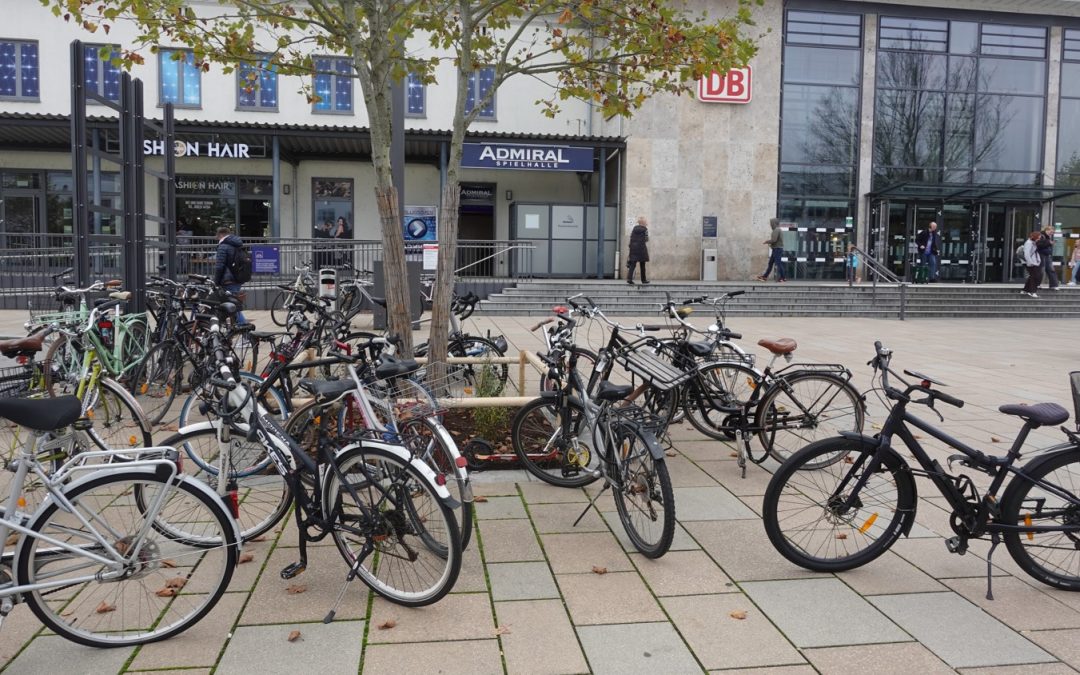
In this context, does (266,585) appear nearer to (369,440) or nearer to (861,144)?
(369,440)

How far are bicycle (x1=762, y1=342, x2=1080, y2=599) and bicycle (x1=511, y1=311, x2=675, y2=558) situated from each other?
20.8 inches

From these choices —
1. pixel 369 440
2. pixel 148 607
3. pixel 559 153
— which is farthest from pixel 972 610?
pixel 559 153

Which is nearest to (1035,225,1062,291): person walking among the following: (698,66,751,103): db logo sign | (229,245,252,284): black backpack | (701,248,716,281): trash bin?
(701,248,716,281): trash bin

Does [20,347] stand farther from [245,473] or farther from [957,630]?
[957,630]

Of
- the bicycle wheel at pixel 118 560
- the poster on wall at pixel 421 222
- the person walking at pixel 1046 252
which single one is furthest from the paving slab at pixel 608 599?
the person walking at pixel 1046 252

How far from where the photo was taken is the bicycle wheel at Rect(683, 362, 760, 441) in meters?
5.70

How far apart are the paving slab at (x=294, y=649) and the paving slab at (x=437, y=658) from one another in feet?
0.26

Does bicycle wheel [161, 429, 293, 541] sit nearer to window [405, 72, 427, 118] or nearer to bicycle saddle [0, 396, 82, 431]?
bicycle saddle [0, 396, 82, 431]

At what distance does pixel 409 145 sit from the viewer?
70.3 feet

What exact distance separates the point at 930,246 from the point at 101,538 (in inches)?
914

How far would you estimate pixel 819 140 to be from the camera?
23.1 metres

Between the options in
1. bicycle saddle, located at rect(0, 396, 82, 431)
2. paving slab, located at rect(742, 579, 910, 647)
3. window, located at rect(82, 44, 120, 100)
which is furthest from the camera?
window, located at rect(82, 44, 120, 100)

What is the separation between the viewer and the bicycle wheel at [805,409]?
551 centimetres

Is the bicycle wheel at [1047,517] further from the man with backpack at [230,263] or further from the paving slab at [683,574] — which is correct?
the man with backpack at [230,263]
